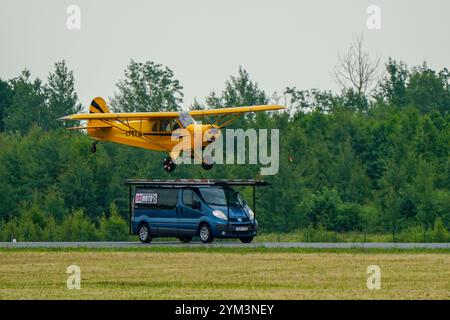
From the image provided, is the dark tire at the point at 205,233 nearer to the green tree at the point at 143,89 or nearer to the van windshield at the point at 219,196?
the van windshield at the point at 219,196

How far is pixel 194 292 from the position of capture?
31.4 meters

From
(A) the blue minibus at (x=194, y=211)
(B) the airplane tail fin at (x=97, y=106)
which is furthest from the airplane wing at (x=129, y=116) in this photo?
(A) the blue minibus at (x=194, y=211)

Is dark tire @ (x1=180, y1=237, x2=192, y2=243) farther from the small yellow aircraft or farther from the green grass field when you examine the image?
the green grass field

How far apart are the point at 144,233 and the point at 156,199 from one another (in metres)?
1.59

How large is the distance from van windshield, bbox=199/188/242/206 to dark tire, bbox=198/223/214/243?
3.08 ft

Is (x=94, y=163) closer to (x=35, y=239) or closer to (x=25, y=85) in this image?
(x=35, y=239)

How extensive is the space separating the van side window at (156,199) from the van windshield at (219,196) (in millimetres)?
1247

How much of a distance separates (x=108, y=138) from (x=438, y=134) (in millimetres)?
32761

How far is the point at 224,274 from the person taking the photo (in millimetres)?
36156

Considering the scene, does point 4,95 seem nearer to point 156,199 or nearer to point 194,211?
point 156,199

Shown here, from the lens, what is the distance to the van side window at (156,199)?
48.8 metres

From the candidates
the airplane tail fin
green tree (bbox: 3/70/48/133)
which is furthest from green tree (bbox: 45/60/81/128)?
the airplane tail fin

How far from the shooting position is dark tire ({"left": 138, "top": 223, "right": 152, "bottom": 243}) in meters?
49.7

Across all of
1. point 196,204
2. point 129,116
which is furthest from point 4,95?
point 196,204
